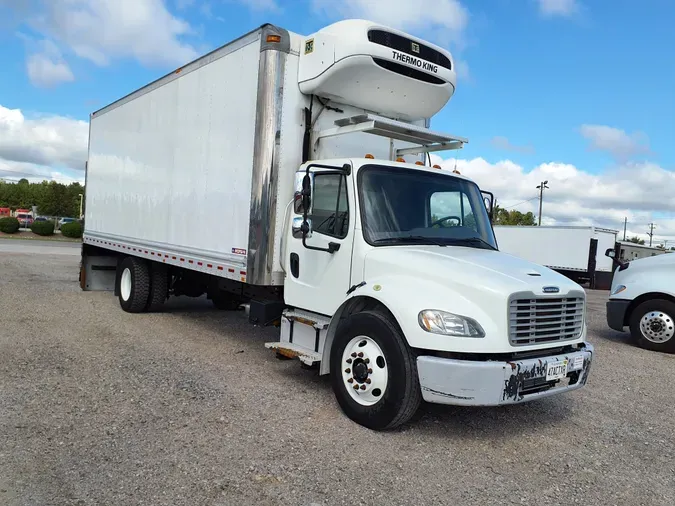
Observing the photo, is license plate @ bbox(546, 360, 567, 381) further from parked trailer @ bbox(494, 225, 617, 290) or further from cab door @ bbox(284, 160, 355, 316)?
parked trailer @ bbox(494, 225, 617, 290)

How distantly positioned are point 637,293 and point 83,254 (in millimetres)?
10810

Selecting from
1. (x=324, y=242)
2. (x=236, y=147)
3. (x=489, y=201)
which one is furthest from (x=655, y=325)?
(x=236, y=147)

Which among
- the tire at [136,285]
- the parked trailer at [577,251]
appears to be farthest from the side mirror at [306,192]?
the parked trailer at [577,251]

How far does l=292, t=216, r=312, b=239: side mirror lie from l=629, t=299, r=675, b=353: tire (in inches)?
262

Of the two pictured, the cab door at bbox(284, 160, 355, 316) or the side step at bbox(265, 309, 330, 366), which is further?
the side step at bbox(265, 309, 330, 366)

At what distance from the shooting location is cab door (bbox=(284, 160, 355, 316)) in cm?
515

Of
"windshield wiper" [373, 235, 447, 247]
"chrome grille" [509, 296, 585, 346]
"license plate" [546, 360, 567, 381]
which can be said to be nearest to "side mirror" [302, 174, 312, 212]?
"windshield wiper" [373, 235, 447, 247]

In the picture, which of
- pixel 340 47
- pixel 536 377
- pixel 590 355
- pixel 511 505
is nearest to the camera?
A: pixel 511 505

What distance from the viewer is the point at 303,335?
5578mm

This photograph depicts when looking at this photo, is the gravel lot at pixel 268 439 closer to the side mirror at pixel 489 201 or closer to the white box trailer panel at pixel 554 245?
the side mirror at pixel 489 201

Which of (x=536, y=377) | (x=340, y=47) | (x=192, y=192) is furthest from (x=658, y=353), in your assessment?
(x=192, y=192)

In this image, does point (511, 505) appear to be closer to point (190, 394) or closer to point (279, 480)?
point (279, 480)

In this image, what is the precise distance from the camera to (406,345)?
4352 millimetres

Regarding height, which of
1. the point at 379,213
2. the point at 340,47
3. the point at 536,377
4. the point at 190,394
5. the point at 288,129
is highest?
the point at 340,47
